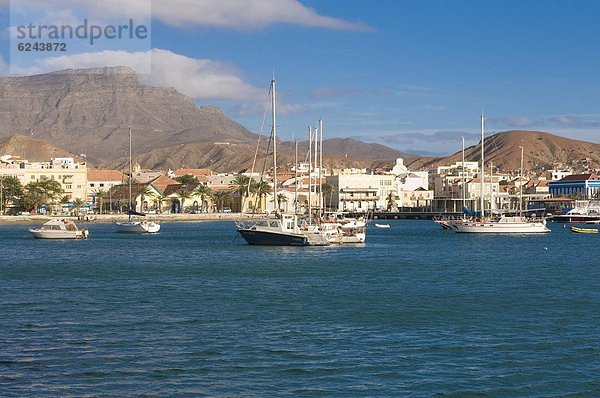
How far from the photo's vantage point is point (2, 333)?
972 inches

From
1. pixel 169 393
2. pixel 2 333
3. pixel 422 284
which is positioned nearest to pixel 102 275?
pixel 422 284

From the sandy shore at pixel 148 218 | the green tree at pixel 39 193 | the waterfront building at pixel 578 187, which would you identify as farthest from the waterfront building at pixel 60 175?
the waterfront building at pixel 578 187

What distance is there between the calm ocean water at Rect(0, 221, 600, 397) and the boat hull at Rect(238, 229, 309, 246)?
9.79 meters

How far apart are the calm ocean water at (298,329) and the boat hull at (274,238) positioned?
9.79 meters

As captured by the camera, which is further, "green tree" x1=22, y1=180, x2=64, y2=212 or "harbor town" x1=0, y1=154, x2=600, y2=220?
"harbor town" x1=0, y1=154, x2=600, y2=220

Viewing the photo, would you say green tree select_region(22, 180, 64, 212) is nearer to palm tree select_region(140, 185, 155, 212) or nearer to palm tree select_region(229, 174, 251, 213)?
palm tree select_region(140, 185, 155, 212)

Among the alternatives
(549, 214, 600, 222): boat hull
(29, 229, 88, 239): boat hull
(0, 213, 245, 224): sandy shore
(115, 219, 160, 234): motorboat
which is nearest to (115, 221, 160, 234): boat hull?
(115, 219, 160, 234): motorboat

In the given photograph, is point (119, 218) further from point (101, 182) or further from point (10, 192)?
point (101, 182)

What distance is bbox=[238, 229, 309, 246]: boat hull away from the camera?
199 feet

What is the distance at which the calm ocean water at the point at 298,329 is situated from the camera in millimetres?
19234

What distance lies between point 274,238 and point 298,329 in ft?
115

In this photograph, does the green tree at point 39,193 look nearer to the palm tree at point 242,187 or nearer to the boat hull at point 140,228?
the palm tree at point 242,187

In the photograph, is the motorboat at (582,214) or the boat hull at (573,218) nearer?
the motorboat at (582,214)

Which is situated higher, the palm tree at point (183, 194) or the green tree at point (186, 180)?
the green tree at point (186, 180)
